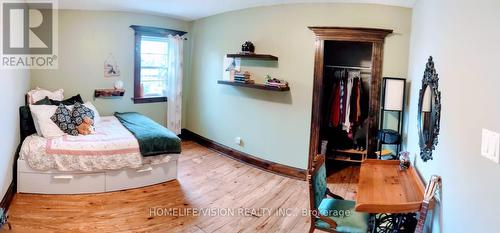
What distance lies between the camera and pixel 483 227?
138 cm

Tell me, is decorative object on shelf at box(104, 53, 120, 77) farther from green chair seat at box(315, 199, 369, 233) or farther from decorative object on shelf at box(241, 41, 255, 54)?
green chair seat at box(315, 199, 369, 233)

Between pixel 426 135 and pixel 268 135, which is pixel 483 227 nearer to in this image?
pixel 426 135

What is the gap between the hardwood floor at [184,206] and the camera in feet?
9.98

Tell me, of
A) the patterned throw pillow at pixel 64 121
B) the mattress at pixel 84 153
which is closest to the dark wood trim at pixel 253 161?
the mattress at pixel 84 153

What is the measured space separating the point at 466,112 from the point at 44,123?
13.3 feet

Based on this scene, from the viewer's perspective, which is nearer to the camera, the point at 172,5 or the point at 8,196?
the point at 8,196

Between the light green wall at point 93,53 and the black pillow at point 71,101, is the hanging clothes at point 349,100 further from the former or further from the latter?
the black pillow at point 71,101

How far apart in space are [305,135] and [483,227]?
2983 mm

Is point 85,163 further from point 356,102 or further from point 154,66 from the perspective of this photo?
point 356,102

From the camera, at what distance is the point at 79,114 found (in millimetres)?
4238

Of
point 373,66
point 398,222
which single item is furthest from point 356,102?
point 398,222

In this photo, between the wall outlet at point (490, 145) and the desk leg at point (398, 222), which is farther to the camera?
the desk leg at point (398, 222)

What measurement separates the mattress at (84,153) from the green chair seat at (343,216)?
2131mm

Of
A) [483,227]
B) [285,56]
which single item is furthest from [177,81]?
[483,227]
